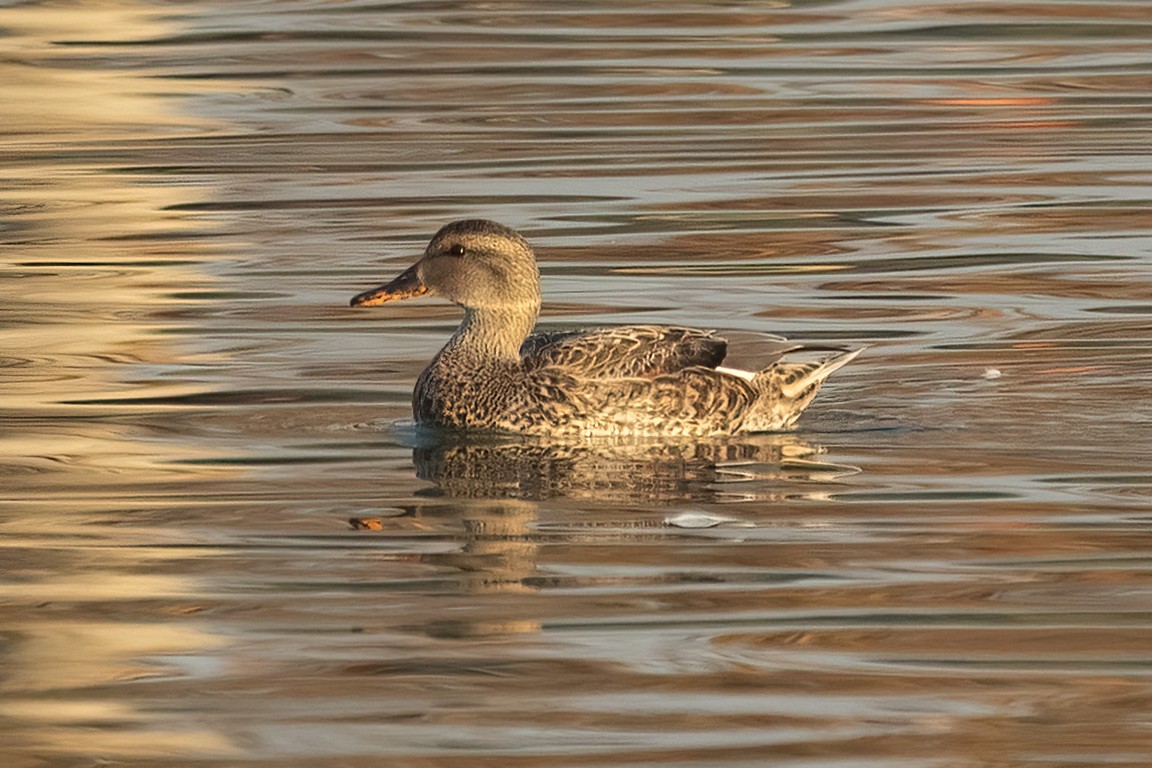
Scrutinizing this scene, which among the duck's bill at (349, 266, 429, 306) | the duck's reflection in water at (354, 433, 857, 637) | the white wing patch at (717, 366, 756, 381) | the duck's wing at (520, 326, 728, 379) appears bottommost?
the duck's reflection in water at (354, 433, 857, 637)

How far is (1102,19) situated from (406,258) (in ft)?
38.3

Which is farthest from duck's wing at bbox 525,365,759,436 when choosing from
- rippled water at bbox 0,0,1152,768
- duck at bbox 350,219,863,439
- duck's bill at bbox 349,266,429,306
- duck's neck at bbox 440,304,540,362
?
duck's bill at bbox 349,266,429,306

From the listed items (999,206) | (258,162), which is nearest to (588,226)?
(999,206)

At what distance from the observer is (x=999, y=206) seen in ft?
48.9

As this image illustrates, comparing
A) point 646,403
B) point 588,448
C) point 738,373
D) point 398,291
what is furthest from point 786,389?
point 398,291

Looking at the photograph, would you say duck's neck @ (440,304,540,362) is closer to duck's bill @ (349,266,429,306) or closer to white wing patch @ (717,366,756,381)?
duck's bill @ (349,266,429,306)

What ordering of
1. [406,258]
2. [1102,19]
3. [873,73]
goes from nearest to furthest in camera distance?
[406,258] < [873,73] < [1102,19]

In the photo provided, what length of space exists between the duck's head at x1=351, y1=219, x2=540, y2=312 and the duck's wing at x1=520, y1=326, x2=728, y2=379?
0.44 meters

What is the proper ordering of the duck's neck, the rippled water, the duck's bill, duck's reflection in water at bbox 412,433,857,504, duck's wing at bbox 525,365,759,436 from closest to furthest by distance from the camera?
the rippled water
duck's reflection in water at bbox 412,433,857,504
duck's wing at bbox 525,365,759,436
the duck's neck
the duck's bill

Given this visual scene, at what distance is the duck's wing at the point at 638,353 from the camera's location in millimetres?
9812

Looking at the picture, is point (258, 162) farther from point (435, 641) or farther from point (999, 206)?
point (435, 641)

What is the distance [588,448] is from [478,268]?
93 cm

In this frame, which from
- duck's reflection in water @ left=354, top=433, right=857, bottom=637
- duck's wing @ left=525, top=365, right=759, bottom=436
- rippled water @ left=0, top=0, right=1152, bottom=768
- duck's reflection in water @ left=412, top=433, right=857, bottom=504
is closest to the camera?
rippled water @ left=0, top=0, right=1152, bottom=768

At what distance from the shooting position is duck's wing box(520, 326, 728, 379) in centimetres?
981
